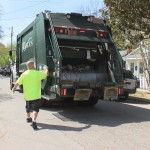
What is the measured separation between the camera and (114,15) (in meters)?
15.6

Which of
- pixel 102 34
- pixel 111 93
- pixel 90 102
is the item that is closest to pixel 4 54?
pixel 90 102

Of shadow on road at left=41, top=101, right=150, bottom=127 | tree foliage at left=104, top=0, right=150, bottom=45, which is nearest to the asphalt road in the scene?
shadow on road at left=41, top=101, right=150, bottom=127

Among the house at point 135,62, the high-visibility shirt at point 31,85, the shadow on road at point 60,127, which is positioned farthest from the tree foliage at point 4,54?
the shadow on road at point 60,127

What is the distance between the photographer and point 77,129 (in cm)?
878

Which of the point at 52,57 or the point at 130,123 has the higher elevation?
the point at 52,57

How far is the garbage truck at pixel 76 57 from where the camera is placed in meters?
10.2

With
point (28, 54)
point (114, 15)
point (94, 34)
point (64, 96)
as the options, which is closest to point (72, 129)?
point (64, 96)

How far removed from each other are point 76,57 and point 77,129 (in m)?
3.55

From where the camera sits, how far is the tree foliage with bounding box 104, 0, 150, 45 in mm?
14406

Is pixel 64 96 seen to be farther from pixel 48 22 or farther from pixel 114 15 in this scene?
pixel 114 15

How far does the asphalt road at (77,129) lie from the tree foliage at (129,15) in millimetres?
4235

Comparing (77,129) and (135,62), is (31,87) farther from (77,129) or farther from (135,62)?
(135,62)

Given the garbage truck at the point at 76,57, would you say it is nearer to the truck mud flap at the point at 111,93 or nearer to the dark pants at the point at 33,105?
the truck mud flap at the point at 111,93

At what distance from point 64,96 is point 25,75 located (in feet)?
4.47
